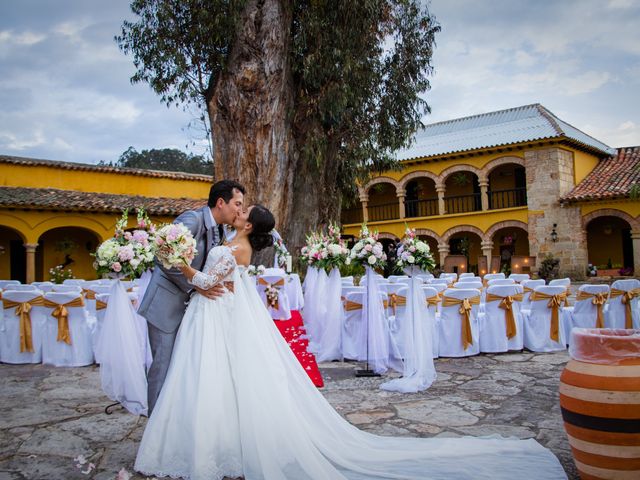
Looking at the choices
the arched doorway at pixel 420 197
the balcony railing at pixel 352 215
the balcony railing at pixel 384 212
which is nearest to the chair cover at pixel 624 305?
the arched doorway at pixel 420 197

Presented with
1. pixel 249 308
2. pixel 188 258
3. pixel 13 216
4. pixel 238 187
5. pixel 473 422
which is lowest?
pixel 473 422

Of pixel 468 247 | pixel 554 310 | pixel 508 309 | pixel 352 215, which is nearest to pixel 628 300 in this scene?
pixel 554 310

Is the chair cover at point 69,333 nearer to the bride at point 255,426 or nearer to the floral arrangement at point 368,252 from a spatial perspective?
the floral arrangement at point 368,252

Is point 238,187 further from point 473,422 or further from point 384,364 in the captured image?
point 384,364

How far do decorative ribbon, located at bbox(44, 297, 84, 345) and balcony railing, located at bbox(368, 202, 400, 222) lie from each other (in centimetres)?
2207

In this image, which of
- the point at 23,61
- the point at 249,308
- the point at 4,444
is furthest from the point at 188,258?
the point at 23,61

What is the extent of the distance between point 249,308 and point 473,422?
1.99 meters

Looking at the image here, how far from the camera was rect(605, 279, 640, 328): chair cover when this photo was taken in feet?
25.6

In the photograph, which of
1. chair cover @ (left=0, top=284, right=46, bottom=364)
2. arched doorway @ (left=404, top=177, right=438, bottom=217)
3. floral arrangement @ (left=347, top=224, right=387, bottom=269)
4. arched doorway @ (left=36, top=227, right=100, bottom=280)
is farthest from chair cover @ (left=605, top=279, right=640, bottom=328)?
arched doorway @ (left=404, top=177, right=438, bottom=217)

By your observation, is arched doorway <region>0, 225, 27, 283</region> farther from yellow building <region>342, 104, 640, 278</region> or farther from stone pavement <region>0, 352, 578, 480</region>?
stone pavement <region>0, 352, 578, 480</region>

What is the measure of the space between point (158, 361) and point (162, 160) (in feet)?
151

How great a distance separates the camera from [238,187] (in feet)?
11.6

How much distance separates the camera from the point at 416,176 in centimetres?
2623

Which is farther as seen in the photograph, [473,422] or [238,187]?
[473,422]
